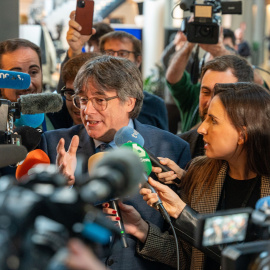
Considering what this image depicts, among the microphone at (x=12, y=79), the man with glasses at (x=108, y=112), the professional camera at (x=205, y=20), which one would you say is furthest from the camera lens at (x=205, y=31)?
the microphone at (x=12, y=79)

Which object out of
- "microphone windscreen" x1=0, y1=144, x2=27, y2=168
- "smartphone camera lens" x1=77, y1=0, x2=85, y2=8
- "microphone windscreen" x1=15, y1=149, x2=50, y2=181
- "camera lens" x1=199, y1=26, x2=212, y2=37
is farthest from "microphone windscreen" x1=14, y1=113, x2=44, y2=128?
"camera lens" x1=199, y1=26, x2=212, y2=37

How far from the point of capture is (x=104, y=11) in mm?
16859

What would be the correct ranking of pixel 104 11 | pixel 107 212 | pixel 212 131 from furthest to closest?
pixel 104 11, pixel 212 131, pixel 107 212

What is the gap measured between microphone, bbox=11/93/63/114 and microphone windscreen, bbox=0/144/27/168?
48 cm

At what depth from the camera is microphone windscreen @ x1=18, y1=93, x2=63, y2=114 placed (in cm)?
186

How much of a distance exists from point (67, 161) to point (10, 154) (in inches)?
31.2

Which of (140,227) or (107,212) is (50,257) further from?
(140,227)

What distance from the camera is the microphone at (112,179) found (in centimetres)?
99

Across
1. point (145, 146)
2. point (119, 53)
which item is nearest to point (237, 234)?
point (145, 146)

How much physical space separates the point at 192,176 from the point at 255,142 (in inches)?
12.3

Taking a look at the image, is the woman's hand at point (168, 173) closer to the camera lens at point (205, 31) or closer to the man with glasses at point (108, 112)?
the man with glasses at point (108, 112)

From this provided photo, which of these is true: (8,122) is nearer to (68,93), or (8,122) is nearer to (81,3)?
(68,93)

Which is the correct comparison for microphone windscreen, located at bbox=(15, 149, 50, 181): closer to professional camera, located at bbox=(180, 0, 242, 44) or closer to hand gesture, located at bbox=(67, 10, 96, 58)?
hand gesture, located at bbox=(67, 10, 96, 58)

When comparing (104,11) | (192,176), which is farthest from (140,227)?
(104,11)
